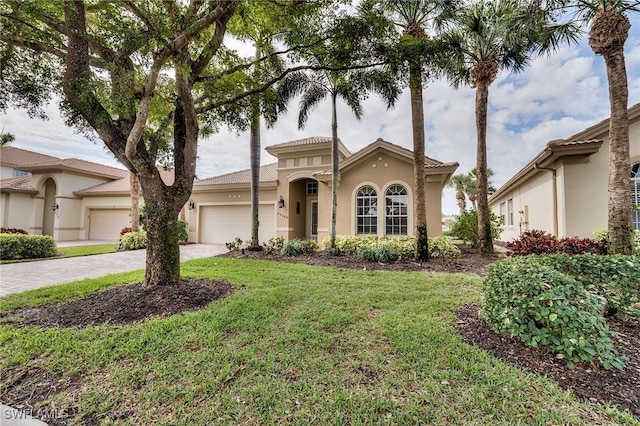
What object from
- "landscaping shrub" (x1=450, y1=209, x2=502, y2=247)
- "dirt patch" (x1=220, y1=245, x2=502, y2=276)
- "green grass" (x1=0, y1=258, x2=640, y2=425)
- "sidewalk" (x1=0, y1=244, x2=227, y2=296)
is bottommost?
"green grass" (x1=0, y1=258, x2=640, y2=425)

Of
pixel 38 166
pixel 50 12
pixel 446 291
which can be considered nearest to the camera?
pixel 50 12

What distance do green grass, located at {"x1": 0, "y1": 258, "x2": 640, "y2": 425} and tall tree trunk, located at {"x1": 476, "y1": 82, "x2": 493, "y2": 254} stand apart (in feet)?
22.1

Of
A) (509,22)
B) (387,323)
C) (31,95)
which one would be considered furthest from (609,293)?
(31,95)

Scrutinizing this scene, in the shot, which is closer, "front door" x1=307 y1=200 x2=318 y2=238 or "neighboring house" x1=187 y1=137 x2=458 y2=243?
"neighboring house" x1=187 y1=137 x2=458 y2=243

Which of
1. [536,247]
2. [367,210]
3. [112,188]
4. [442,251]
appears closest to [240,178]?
[367,210]

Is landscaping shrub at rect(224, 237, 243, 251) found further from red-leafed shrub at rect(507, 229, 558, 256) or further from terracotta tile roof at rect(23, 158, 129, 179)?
terracotta tile roof at rect(23, 158, 129, 179)

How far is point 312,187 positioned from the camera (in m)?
17.0

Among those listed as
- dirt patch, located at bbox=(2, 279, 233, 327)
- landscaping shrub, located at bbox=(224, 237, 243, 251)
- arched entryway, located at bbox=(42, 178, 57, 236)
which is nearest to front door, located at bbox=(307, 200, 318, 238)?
landscaping shrub, located at bbox=(224, 237, 243, 251)

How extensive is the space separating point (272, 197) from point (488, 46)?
1266 cm

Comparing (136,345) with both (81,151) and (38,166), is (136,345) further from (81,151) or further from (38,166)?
(38,166)

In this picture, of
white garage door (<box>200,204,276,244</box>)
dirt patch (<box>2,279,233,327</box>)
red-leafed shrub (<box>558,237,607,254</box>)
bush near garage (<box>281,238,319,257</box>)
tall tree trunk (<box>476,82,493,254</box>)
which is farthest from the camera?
white garage door (<box>200,204,276,244</box>)

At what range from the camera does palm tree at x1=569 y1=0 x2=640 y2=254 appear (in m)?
6.43

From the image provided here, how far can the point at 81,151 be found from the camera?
11039 millimetres

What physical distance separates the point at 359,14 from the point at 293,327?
22.4ft
